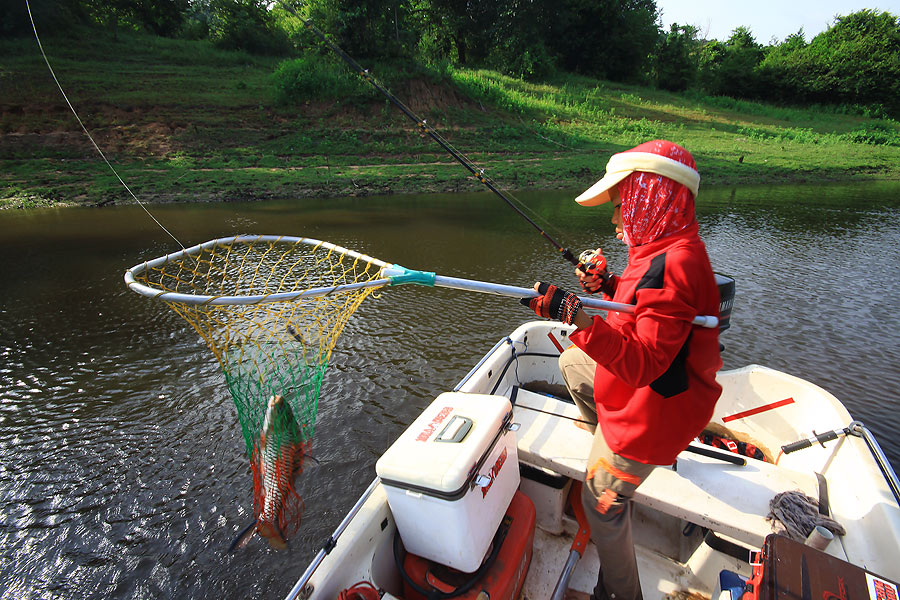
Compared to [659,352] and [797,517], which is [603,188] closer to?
[659,352]

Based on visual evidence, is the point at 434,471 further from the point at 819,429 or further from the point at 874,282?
the point at 874,282

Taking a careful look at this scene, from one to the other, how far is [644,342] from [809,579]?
119 cm

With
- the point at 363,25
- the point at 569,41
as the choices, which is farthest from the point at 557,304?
the point at 569,41

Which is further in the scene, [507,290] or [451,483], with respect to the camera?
[507,290]

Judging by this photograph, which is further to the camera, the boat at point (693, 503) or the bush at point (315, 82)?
the bush at point (315, 82)

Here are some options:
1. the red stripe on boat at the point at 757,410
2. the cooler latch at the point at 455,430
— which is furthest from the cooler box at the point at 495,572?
the red stripe on boat at the point at 757,410

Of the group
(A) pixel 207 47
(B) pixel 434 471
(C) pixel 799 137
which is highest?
(A) pixel 207 47

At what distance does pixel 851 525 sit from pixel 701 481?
0.74m

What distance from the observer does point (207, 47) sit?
30.7 metres

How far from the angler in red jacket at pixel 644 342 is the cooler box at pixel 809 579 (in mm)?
564

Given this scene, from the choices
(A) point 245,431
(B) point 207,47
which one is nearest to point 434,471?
(A) point 245,431

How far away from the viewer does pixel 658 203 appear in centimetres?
206

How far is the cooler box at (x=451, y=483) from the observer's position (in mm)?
2156

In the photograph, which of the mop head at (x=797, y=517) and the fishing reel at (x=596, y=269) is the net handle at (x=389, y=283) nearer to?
the fishing reel at (x=596, y=269)
